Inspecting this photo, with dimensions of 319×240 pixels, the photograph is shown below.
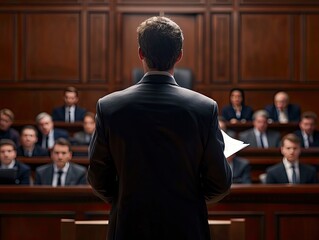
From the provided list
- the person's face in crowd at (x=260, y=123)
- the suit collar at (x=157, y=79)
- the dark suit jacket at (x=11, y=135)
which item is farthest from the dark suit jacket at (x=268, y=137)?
the suit collar at (x=157, y=79)

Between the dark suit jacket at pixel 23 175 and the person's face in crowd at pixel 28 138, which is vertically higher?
the person's face in crowd at pixel 28 138

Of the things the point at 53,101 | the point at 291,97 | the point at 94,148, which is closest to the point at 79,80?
the point at 53,101

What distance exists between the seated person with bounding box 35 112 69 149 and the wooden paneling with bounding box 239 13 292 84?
121 inches

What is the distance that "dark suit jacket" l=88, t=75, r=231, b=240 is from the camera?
189 centimetres

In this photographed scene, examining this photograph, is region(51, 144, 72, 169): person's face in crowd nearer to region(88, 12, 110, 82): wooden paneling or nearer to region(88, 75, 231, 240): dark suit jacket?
region(88, 12, 110, 82): wooden paneling

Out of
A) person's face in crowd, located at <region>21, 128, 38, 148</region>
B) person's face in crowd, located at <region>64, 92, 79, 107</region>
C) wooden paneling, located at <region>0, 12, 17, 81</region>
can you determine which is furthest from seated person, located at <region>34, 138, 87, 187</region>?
wooden paneling, located at <region>0, 12, 17, 81</region>

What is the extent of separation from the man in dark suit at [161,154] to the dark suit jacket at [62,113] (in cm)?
699

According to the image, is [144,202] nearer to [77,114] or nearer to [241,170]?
[241,170]

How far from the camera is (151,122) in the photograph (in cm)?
191

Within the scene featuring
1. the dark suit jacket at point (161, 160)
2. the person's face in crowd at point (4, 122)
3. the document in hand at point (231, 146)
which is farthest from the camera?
the person's face in crowd at point (4, 122)

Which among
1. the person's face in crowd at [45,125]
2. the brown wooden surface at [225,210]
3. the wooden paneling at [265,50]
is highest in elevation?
the wooden paneling at [265,50]

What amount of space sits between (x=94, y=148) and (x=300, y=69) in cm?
811

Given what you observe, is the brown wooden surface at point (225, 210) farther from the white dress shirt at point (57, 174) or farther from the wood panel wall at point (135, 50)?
the wood panel wall at point (135, 50)

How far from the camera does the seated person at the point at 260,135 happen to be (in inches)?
302
